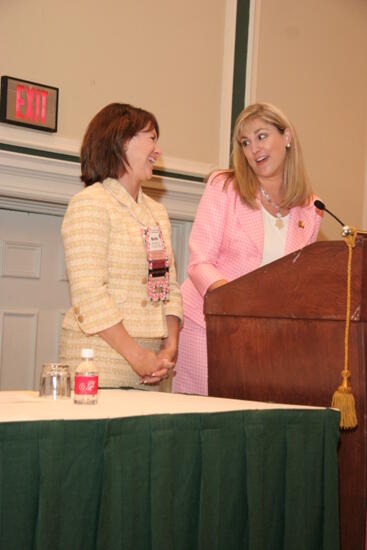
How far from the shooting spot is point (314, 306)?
195 cm

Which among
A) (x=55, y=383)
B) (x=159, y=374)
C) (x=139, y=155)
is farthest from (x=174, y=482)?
(x=139, y=155)

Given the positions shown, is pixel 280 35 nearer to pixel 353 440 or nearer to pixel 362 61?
pixel 362 61

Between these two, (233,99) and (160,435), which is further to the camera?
(233,99)

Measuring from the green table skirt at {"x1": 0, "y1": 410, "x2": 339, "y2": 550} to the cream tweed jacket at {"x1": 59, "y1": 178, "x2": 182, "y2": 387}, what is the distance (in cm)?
68

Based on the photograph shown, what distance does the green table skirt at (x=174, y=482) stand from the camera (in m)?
1.40

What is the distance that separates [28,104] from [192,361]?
1638 mm

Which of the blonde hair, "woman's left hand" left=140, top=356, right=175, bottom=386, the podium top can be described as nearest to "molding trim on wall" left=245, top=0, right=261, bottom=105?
the blonde hair

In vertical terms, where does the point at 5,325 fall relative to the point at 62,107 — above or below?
below

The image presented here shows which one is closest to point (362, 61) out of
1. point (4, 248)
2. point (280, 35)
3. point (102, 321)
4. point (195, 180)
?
point (280, 35)

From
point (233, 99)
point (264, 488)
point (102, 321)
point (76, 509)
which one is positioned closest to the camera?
point (76, 509)

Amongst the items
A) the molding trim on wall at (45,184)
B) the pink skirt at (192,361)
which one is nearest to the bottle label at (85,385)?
the pink skirt at (192,361)

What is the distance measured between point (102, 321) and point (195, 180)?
2.22 m

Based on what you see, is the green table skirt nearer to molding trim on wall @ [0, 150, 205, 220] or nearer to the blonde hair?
the blonde hair

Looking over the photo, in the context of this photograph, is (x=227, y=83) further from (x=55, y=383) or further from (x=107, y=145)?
(x=55, y=383)
